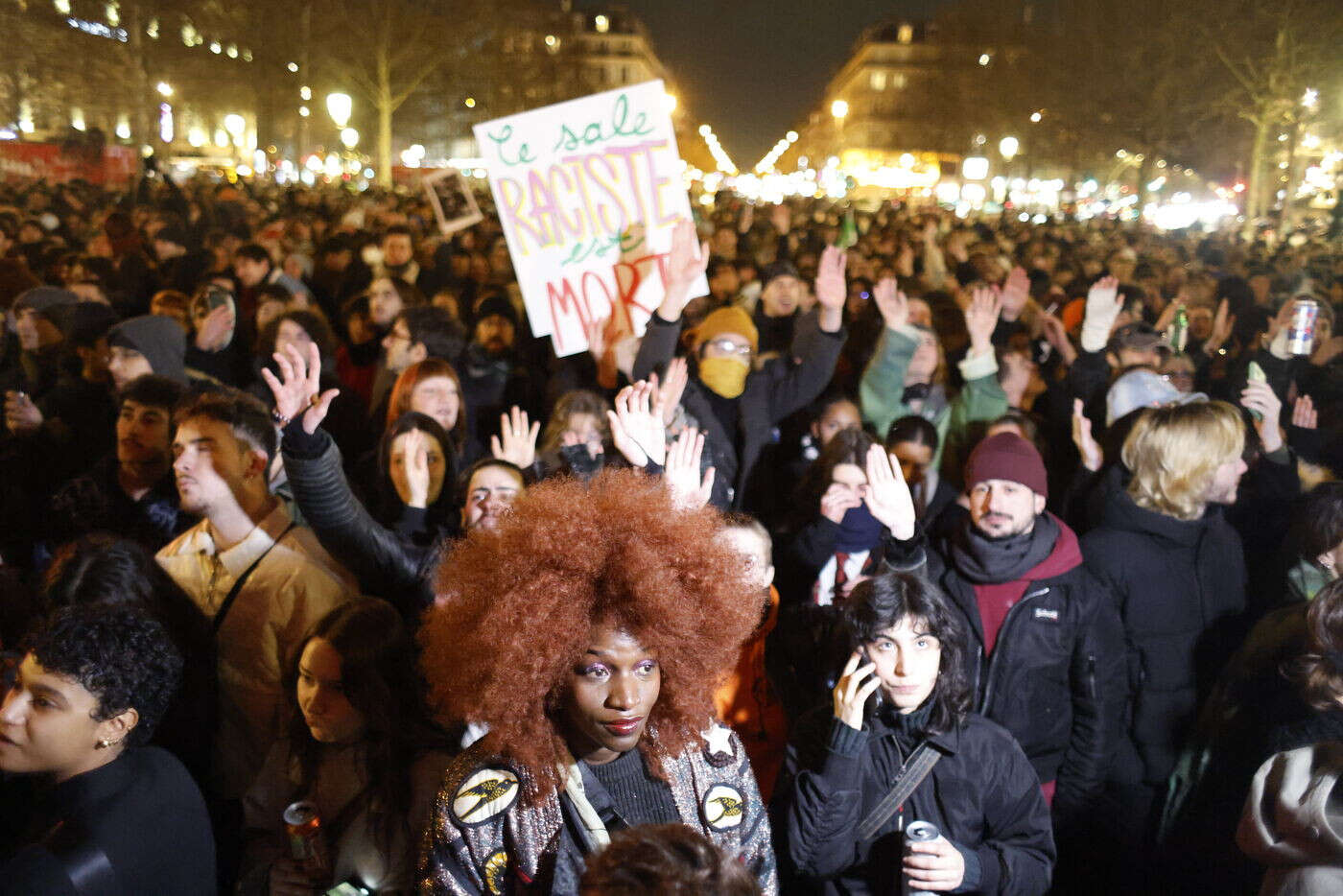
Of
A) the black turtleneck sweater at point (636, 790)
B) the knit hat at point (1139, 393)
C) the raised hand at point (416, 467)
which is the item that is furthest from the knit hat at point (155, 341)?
the knit hat at point (1139, 393)

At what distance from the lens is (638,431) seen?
11.5ft

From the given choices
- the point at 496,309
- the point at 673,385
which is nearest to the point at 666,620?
the point at 673,385

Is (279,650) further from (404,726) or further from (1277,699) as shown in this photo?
(1277,699)

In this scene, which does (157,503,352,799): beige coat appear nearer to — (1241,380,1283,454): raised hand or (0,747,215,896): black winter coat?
(0,747,215,896): black winter coat

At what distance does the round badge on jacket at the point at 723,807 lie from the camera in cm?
232

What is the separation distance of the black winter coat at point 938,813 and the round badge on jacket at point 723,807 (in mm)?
360

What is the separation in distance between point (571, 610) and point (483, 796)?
42cm

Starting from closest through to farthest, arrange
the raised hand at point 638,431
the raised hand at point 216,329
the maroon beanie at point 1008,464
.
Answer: the raised hand at point 638,431 < the maroon beanie at point 1008,464 < the raised hand at point 216,329

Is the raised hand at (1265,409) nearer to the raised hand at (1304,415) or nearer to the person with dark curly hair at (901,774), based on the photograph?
the raised hand at (1304,415)

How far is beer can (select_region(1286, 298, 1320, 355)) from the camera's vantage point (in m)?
6.40

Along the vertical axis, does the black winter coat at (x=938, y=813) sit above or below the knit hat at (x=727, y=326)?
below

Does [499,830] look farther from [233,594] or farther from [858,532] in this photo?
[858,532]

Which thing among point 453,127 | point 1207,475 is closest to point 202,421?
point 1207,475

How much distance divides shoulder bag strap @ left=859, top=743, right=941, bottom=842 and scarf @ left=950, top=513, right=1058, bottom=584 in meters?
0.94
